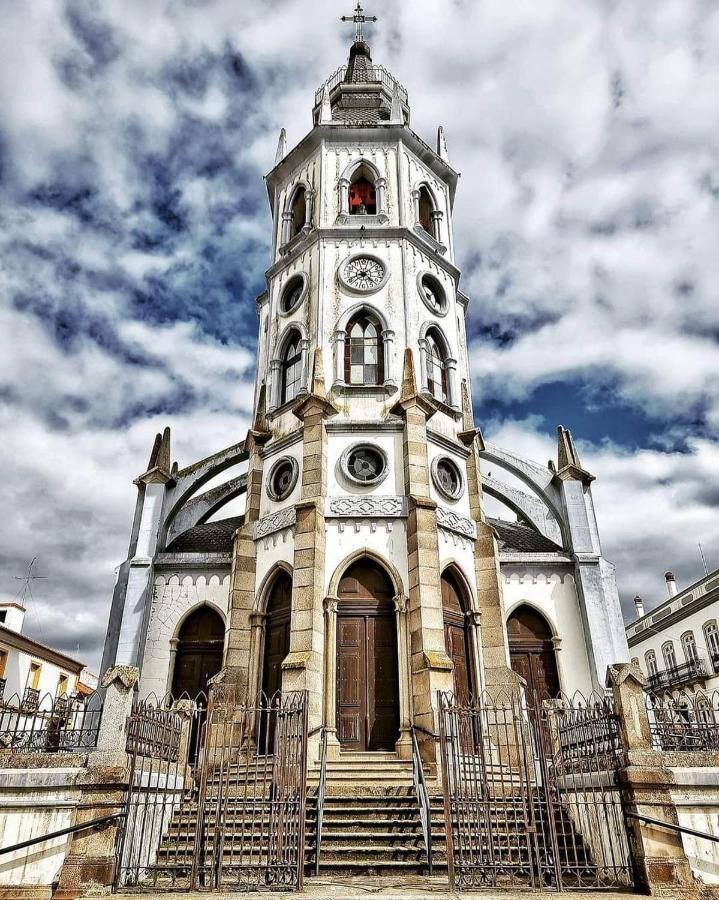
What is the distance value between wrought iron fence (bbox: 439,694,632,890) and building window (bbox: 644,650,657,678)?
3355 cm

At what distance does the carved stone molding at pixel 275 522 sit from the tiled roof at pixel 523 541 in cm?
652

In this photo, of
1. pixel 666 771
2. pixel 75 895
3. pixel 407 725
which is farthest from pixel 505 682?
pixel 75 895

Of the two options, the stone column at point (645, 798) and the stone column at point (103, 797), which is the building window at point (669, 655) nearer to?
the stone column at point (645, 798)

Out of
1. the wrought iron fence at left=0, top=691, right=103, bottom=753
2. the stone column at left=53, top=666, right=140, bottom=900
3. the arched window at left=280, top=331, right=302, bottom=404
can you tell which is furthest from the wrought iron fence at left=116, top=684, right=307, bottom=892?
the arched window at left=280, top=331, right=302, bottom=404

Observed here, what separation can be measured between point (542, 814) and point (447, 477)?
9717 millimetres

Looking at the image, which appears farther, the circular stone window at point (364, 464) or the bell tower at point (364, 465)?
the circular stone window at point (364, 464)

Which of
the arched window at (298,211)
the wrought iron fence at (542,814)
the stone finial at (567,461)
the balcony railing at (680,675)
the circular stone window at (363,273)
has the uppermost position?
the arched window at (298,211)

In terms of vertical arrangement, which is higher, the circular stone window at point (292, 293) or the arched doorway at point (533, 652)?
the circular stone window at point (292, 293)

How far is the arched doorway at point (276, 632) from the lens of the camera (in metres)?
15.7

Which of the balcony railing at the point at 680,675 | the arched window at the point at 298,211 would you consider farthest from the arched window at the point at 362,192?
the balcony railing at the point at 680,675

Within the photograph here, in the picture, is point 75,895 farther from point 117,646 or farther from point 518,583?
point 518,583

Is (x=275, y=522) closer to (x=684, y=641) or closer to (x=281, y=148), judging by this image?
(x=281, y=148)

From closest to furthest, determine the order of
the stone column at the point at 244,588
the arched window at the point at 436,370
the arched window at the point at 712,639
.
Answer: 1. the stone column at the point at 244,588
2. the arched window at the point at 436,370
3. the arched window at the point at 712,639

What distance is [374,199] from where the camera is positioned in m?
21.9
